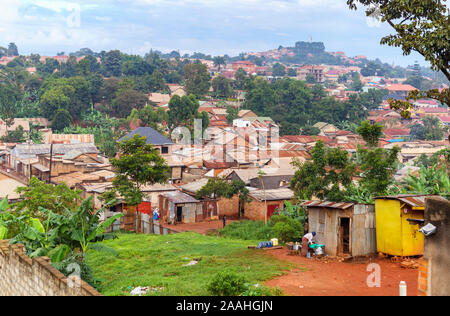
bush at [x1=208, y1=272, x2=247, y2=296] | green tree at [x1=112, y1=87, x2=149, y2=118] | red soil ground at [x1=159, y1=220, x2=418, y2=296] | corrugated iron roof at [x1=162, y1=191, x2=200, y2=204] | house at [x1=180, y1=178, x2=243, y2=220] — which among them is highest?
green tree at [x1=112, y1=87, x2=149, y2=118]

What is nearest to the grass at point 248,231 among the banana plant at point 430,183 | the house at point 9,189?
the banana plant at point 430,183

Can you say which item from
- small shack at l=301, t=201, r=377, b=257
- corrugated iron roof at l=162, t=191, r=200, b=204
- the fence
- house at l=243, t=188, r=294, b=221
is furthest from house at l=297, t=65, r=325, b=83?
small shack at l=301, t=201, r=377, b=257

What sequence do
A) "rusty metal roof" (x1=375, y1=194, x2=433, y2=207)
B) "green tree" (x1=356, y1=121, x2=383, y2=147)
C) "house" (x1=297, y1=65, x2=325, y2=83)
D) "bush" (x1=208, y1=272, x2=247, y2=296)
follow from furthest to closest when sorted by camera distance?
"house" (x1=297, y1=65, x2=325, y2=83) < "green tree" (x1=356, y1=121, x2=383, y2=147) < "rusty metal roof" (x1=375, y1=194, x2=433, y2=207) < "bush" (x1=208, y1=272, x2=247, y2=296)

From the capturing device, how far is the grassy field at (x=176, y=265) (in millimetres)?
10830

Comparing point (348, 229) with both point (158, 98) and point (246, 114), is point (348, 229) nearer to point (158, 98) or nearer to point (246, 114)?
point (246, 114)

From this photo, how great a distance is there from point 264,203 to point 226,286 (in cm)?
1643

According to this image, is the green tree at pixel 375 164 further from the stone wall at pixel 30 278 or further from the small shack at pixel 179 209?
the stone wall at pixel 30 278

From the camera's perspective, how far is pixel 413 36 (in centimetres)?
1277

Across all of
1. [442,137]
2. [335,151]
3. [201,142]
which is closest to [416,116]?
[442,137]

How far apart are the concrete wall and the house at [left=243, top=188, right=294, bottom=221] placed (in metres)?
17.5

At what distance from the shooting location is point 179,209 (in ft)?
83.8

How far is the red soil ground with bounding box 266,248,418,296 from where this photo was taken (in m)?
9.80

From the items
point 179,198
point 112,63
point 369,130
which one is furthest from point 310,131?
point 112,63

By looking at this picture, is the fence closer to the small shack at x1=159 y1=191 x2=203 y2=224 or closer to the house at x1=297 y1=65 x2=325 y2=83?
the small shack at x1=159 y1=191 x2=203 y2=224
